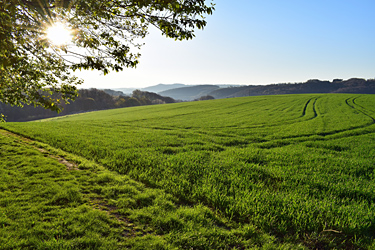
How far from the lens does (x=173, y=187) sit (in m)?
5.82

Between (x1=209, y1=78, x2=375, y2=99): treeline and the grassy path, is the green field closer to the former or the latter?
the grassy path

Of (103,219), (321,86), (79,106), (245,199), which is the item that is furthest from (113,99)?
(321,86)

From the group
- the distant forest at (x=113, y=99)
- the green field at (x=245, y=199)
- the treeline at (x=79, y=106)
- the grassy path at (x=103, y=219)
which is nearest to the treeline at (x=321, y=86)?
the distant forest at (x=113, y=99)

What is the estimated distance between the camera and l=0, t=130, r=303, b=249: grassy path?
3.54 meters

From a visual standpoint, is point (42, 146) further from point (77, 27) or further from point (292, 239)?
point (292, 239)

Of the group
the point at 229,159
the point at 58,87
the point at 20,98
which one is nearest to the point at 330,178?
the point at 229,159

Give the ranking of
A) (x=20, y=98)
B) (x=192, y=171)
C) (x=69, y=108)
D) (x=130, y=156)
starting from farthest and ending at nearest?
(x=69, y=108) < (x=130, y=156) < (x=20, y=98) < (x=192, y=171)

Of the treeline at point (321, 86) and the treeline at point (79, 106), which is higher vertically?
the treeline at point (321, 86)

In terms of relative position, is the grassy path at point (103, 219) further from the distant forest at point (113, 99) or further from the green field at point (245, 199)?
the distant forest at point (113, 99)

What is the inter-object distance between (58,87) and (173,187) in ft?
21.8

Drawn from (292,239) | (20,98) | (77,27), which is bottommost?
(292,239)

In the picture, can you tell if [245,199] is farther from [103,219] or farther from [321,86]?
[321,86]

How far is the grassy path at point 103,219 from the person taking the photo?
11.6 feet

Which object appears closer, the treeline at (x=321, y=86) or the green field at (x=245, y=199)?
the green field at (x=245, y=199)
